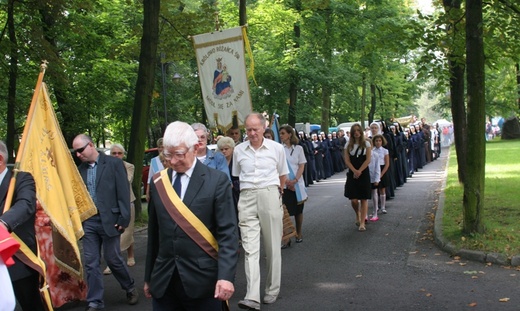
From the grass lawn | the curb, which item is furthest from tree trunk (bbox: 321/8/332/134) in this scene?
the curb

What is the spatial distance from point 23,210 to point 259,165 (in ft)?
11.3

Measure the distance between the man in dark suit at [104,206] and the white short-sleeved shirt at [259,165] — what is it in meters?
1.30

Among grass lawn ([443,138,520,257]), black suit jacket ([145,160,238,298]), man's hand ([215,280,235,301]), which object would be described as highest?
black suit jacket ([145,160,238,298])

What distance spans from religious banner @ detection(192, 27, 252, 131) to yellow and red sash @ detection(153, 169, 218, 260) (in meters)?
10.5

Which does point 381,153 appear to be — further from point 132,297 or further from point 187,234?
point 187,234

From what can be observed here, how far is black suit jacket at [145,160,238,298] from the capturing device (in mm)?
4199

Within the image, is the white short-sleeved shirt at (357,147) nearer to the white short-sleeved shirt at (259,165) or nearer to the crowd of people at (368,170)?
the crowd of people at (368,170)

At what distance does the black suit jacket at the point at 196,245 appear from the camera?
13.8 ft

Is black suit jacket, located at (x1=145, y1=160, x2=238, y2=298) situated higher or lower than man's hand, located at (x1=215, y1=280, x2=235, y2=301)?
higher

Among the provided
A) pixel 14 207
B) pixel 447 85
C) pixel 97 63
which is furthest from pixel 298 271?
pixel 97 63

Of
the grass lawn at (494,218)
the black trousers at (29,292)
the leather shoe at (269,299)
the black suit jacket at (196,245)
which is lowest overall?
the leather shoe at (269,299)

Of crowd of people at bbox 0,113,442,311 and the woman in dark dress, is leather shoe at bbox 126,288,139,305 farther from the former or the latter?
the woman in dark dress

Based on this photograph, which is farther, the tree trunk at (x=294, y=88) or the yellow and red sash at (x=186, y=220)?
the tree trunk at (x=294, y=88)

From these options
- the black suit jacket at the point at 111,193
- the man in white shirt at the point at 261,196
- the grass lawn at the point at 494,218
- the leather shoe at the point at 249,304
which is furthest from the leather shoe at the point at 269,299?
the grass lawn at the point at 494,218
